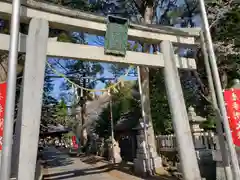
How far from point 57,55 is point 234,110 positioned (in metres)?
4.77

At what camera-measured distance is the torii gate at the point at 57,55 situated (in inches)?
165

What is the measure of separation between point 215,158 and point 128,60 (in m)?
3.92

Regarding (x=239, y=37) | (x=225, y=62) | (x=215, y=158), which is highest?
(x=239, y=37)

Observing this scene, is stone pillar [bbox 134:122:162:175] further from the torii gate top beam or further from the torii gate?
the torii gate top beam

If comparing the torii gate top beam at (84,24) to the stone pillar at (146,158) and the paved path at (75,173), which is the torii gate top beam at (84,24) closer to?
the stone pillar at (146,158)

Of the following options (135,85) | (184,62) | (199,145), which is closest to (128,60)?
(184,62)

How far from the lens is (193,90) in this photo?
15.9 meters

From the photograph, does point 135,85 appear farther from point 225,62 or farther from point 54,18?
point 54,18

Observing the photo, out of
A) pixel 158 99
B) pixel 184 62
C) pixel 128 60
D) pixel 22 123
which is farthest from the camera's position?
pixel 158 99

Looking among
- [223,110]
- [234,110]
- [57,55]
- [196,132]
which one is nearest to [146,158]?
[196,132]

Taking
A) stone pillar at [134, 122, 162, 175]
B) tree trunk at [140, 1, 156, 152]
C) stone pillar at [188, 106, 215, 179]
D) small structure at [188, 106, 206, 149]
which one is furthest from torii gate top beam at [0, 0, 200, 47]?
stone pillar at [134, 122, 162, 175]

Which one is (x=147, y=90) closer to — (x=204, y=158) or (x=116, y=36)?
(x=204, y=158)

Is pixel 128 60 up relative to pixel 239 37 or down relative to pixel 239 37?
down

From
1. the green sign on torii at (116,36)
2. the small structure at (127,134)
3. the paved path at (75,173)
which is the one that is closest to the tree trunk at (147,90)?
the paved path at (75,173)
